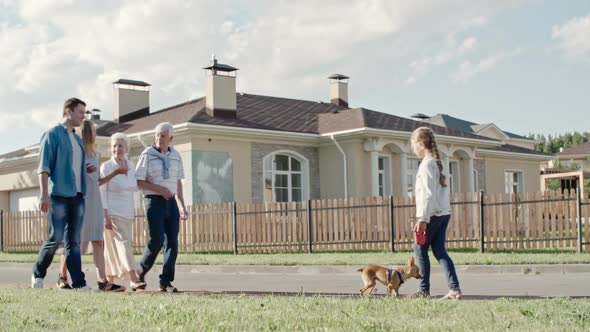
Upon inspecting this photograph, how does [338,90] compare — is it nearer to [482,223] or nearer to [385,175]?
[385,175]

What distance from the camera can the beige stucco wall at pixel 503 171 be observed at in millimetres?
34062

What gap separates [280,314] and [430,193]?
8.43ft

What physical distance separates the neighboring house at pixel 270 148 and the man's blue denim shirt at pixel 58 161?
602 inches

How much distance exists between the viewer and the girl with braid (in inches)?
319

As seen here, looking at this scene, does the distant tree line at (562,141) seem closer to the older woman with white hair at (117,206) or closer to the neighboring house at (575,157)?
the neighboring house at (575,157)

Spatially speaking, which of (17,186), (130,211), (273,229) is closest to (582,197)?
(273,229)

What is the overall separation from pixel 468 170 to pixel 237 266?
53.8 feet

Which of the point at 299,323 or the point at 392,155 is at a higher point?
the point at 392,155

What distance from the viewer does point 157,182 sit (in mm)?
9055

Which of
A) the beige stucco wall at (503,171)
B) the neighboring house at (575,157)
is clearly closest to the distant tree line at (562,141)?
the neighboring house at (575,157)

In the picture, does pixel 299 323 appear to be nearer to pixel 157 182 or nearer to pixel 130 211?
pixel 157 182

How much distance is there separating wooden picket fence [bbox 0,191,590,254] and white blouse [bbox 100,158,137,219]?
30.9 ft

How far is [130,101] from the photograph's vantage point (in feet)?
100

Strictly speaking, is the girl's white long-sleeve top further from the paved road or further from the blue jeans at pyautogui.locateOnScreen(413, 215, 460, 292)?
the paved road
